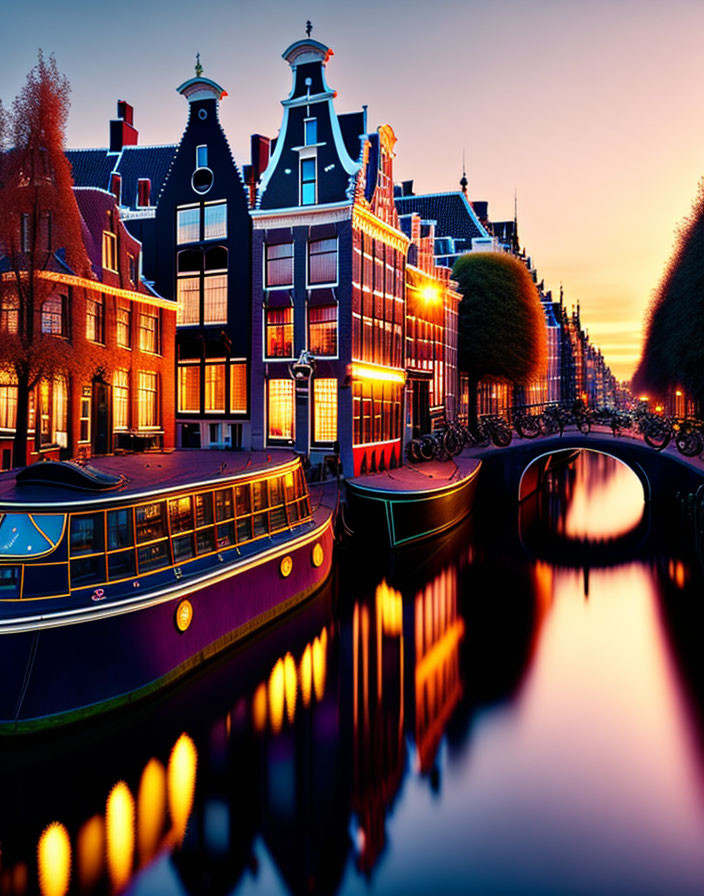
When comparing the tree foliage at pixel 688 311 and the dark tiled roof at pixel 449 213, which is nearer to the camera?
the tree foliage at pixel 688 311

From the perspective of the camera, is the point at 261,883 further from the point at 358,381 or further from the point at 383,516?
the point at 358,381

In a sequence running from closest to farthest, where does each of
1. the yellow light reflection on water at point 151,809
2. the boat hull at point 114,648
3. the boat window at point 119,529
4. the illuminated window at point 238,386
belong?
the yellow light reflection on water at point 151,809
the boat hull at point 114,648
the boat window at point 119,529
the illuminated window at point 238,386

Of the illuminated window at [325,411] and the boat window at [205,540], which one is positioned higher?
the illuminated window at [325,411]

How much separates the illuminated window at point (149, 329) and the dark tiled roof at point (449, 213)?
113 feet

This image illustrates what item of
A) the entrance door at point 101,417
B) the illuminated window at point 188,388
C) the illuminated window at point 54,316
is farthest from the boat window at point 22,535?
the illuminated window at point 188,388

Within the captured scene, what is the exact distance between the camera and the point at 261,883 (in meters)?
9.65

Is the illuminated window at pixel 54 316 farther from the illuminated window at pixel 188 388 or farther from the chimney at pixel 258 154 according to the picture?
the chimney at pixel 258 154

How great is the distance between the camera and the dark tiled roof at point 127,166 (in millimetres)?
40406

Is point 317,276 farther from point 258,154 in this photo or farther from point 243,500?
point 243,500

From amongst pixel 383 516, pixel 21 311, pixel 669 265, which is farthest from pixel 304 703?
pixel 669 265

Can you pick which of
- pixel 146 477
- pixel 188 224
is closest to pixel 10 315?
pixel 188 224

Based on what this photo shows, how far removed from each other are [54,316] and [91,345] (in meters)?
2.01

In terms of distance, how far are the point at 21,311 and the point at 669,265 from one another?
4901 cm

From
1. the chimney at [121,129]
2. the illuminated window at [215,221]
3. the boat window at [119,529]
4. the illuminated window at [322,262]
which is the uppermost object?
the chimney at [121,129]
